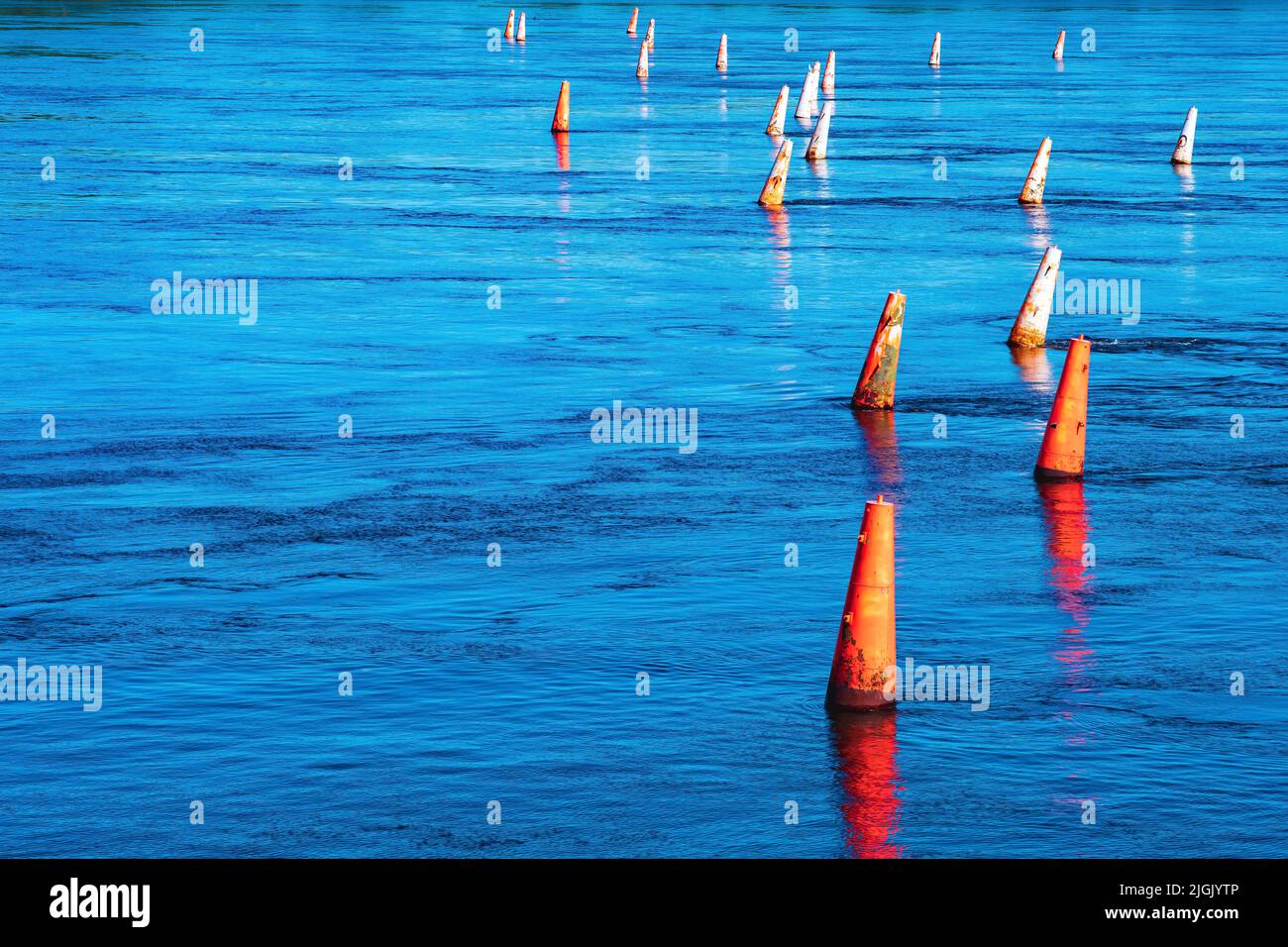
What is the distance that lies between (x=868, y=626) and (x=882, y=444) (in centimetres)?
692

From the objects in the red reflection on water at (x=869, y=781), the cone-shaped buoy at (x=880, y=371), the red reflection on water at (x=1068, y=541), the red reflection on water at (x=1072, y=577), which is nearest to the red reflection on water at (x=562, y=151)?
the cone-shaped buoy at (x=880, y=371)

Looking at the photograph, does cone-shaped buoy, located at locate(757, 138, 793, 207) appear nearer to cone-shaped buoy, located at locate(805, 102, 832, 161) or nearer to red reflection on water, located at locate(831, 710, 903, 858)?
cone-shaped buoy, located at locate(805, 102, 832, 161)

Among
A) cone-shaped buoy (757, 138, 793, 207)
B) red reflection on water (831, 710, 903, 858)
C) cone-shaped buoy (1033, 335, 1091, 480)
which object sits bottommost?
red reflection on water (831, 710, 903, 858)

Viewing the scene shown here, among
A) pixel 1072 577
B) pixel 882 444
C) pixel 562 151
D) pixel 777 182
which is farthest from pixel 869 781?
pixel 562 151

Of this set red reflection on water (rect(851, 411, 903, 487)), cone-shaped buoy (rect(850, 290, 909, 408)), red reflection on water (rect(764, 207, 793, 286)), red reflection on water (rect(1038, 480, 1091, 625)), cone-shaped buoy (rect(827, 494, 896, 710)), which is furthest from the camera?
red reflection on water (rect(764, 207, 793, 286))

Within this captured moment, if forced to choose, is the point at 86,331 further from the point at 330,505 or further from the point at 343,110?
the point at 343,110

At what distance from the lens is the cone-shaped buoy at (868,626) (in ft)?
37.7

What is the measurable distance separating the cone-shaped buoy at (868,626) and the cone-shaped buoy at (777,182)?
73.8 ft

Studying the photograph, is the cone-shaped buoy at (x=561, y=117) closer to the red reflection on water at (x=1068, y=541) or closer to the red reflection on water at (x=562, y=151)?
the red reflection on water at (x=562, y=151)

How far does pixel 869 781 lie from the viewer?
10906 millimetres

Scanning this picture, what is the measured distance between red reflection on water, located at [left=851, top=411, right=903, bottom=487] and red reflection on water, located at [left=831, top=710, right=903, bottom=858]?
5389 millimetres

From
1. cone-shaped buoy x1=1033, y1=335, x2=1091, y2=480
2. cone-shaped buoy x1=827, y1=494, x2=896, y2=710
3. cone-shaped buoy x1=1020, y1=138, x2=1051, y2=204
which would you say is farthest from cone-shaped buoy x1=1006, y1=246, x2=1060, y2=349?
cone-shaped buoy x1=1020, y1=138, x2=1051, y2=204

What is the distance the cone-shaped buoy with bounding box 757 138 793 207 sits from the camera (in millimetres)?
33812

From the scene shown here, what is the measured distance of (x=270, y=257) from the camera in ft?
92.7
